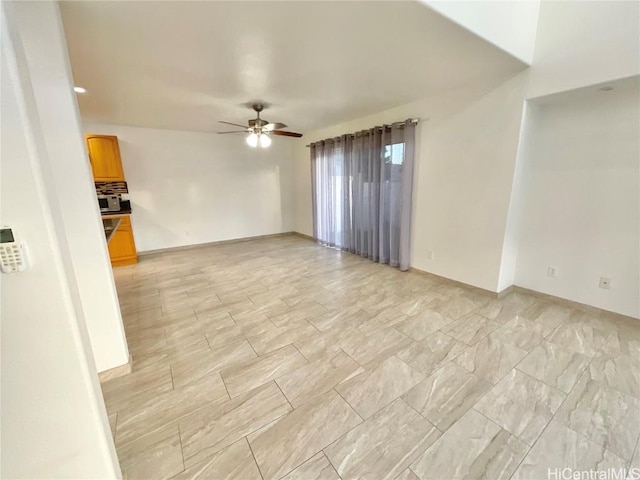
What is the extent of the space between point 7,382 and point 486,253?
3716mm

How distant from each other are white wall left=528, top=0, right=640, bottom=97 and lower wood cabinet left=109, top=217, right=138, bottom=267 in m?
5.97

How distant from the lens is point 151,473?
1264 mm

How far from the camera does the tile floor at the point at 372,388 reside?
51.9 inches

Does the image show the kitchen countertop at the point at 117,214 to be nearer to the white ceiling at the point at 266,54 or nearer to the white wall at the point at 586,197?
the white ceiling at the point at 266,54

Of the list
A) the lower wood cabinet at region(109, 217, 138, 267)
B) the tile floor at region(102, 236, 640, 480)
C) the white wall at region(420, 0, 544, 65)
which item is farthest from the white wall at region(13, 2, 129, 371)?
the lower wood cabinet at region(109, 217, 138, 267)

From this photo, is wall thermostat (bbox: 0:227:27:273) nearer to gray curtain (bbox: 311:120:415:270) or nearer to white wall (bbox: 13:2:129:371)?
white wall (bbox: 13:2:129:371)

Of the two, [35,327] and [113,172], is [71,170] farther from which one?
[113,172]

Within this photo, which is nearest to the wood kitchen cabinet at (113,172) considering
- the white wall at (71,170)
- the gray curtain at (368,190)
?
the white wall at (71,170)

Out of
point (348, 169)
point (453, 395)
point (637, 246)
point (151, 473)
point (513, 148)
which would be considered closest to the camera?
point (151, 473)

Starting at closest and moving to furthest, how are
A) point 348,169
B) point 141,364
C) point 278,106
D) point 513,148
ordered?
point 141,364 < point 513,148 < point 278,106 < point 348,169

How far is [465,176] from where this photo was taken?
314cm

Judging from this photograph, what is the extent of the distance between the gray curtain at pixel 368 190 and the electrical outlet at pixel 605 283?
1.99m

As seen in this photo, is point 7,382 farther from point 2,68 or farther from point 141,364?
point 141,364

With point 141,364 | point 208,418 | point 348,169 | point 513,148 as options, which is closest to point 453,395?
point 208,418
